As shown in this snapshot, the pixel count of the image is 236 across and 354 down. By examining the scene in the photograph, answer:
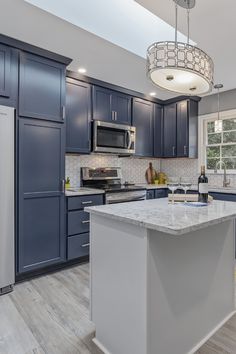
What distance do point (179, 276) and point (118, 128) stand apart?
8.78 ft

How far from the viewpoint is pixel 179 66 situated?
1533mm

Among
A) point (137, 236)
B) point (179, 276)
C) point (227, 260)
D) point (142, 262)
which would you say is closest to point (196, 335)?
point (179, 276)

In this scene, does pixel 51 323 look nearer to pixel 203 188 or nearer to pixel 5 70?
pixel 203 188

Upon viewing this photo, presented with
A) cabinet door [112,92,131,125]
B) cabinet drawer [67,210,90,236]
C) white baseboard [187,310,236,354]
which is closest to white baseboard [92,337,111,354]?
white baseboard [187,310,236,354]

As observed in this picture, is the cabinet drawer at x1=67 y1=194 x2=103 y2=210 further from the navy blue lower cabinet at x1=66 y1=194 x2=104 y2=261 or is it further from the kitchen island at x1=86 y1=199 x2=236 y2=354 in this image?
the kitchen island at x1=86 y1=199 x2=236 y2=354

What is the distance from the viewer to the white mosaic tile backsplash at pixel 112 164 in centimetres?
366

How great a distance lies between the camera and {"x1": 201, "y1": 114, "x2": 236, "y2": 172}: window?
4020mm

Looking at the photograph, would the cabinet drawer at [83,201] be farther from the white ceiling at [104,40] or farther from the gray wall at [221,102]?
the gray wall at [221,102]

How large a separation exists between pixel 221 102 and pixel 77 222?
123 inches

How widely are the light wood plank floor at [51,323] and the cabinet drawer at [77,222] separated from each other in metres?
0.63

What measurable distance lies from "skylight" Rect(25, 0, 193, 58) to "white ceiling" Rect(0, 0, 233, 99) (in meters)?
0.06

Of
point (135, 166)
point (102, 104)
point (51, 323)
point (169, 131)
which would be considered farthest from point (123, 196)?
point (51, 323)

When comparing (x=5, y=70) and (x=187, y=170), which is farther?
(x=187, y=170)

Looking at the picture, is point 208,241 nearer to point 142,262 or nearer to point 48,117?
point 142,262
